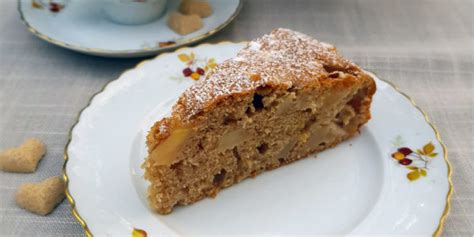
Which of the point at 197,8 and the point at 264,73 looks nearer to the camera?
the point at 264,73

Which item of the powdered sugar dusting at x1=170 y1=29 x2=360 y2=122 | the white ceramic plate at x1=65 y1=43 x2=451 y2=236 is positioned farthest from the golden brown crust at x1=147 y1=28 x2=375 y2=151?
the white ceramic plate at x1=65 y1=43 x2=451 y2=236

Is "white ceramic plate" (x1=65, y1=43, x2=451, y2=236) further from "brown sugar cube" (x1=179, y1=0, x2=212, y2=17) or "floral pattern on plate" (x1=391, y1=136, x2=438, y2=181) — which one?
"brown sugar cube" (x1=179, y1=0, x2=212, y2=17)

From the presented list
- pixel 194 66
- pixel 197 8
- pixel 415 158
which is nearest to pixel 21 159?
pixel 194 66

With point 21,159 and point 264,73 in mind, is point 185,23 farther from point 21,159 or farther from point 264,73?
point 21,159

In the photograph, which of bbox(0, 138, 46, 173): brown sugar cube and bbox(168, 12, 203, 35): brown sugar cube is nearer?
bbox(0, 138, 46, 173): brown sugar cube

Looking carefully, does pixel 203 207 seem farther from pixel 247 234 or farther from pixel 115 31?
pixel 115 31

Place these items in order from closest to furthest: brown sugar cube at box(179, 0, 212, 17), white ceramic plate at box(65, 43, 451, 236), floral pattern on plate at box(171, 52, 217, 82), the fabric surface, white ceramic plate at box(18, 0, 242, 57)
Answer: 1. white ceramic plate at box(65, 43, 451, 236)
2. the fabric surface
3. floral pattern on plate at box(171, 52, 217, 82)
4. white ceramic plate at box(18, 0, 242, 57)
5. brown sugar cube at box(179, 0, 212, 17)

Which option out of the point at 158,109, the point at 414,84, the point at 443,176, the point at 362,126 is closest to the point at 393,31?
the point at 414,84
